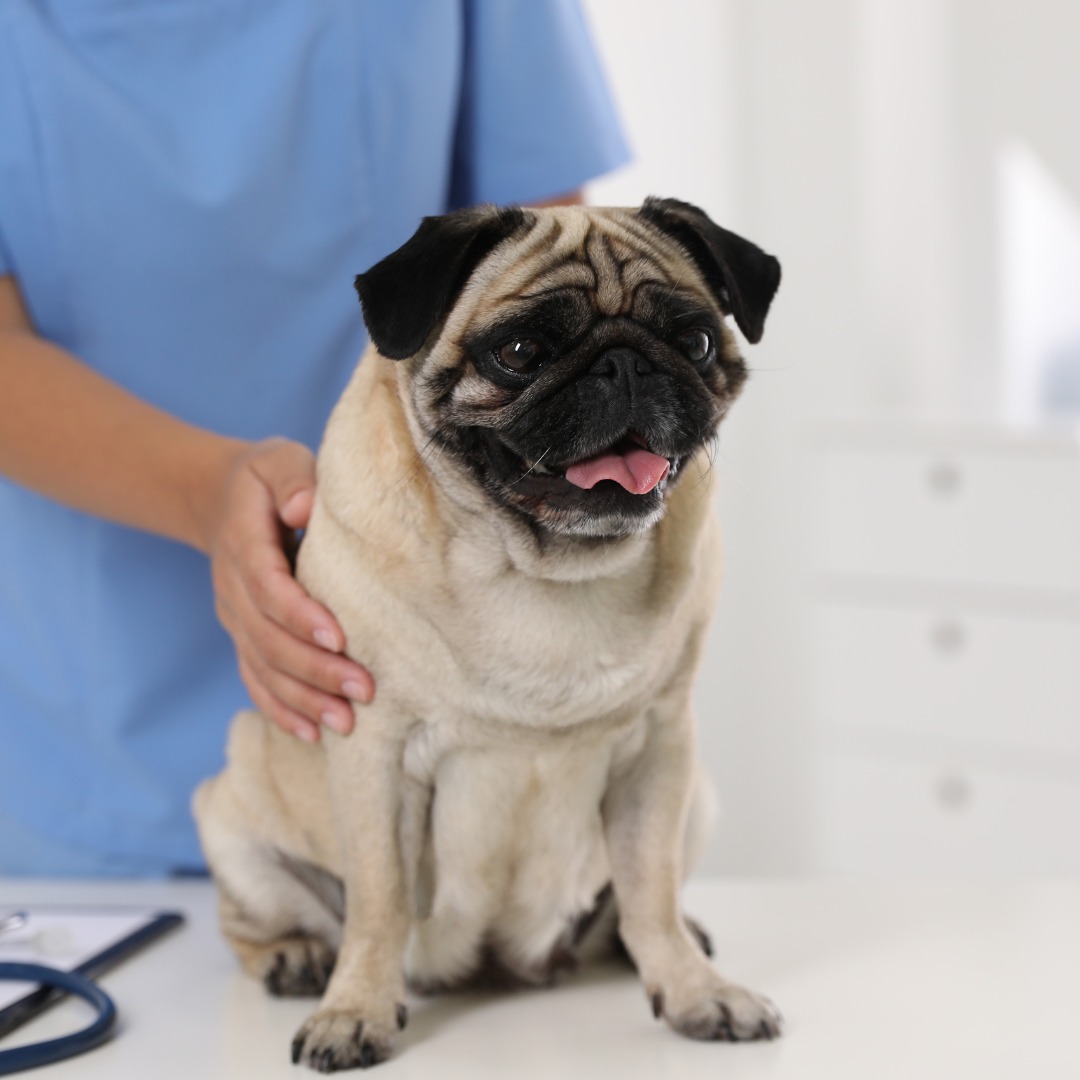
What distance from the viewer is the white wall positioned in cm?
357

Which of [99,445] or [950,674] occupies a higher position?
[99,445]

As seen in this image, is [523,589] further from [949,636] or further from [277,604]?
[949,636]

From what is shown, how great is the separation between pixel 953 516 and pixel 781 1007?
7.05ft

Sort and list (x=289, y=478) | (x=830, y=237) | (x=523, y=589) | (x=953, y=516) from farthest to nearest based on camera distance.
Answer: (x=830, y=237) → (x=953, y=516) → (x=289, y=478) → (x=523, y=589)

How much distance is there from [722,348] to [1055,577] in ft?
6.98

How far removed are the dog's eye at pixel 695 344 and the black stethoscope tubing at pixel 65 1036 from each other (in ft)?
2.09

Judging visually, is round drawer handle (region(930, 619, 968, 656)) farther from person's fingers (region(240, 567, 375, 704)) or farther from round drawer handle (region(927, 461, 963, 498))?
person's fingers (region(240, 567, 375, 704))

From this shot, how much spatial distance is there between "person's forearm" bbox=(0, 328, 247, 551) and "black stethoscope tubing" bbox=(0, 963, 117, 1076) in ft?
1.23

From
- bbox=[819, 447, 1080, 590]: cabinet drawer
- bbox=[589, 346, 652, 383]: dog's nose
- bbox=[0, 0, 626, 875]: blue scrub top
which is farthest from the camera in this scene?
bbox=[819, 447, 1080, 590]: cabinet drawer

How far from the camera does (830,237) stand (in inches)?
144

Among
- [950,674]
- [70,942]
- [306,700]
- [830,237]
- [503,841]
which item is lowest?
[950,674]

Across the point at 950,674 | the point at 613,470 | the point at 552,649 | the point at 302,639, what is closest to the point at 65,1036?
the point at 302,639

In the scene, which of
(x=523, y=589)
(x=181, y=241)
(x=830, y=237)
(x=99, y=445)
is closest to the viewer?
(x=523, y=589)

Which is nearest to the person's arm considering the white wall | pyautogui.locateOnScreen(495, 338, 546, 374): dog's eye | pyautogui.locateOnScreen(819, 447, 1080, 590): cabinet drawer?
pyautogui.locateOnScreen(495, 338, 546, 374): dog's eye
